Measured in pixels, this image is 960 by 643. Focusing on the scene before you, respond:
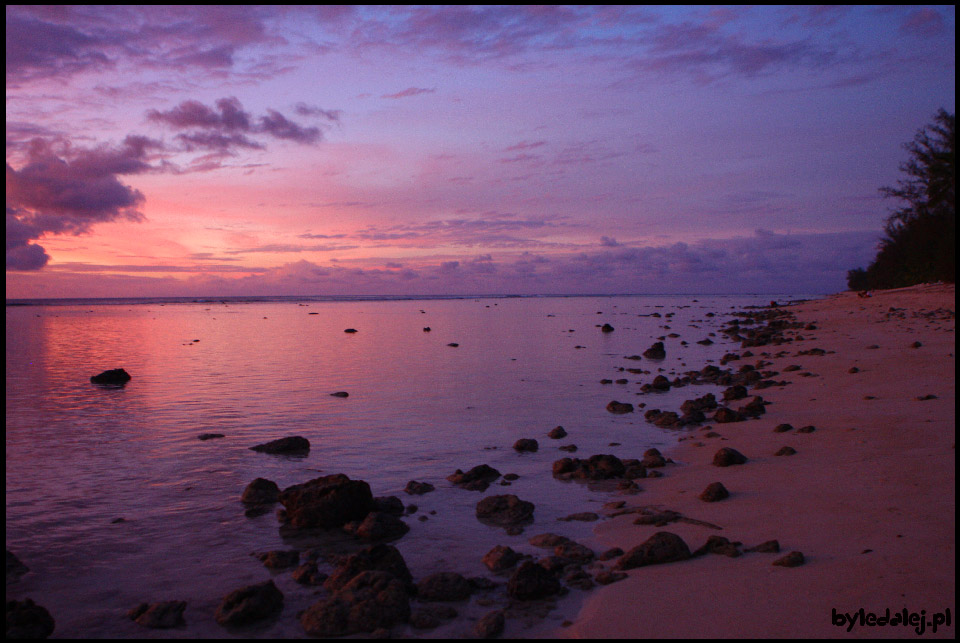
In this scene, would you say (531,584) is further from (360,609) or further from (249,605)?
(249,605)

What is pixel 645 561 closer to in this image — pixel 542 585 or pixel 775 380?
pixel 542 585

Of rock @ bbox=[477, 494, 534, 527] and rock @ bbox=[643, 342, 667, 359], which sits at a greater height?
rock @ bbox=[643, 342, 667, 359]

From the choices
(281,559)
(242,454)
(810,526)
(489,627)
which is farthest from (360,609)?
(242,454)

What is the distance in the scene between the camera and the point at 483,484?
11328 mm

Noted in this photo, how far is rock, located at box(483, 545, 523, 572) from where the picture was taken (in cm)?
783

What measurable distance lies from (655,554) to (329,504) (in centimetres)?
488

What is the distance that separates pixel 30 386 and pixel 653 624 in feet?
81.7

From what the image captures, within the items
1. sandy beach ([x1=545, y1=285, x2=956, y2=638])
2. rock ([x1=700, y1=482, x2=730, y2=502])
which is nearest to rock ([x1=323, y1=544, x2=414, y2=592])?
sandy beach ([x1=545, y1=285, x2=956, y2=638])

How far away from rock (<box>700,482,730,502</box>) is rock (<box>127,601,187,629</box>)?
24.8ft

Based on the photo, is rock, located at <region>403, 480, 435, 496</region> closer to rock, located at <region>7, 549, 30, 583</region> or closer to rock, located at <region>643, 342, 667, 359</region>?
rock, located at <region>7, 549, 30, 583</region>

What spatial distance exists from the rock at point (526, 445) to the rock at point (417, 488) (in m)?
3.06

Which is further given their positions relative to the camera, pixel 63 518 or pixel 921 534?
pixel 63 518

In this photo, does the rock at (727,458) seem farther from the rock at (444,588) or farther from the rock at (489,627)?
the rock at (489,627)

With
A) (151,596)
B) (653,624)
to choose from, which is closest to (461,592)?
(653,624)
